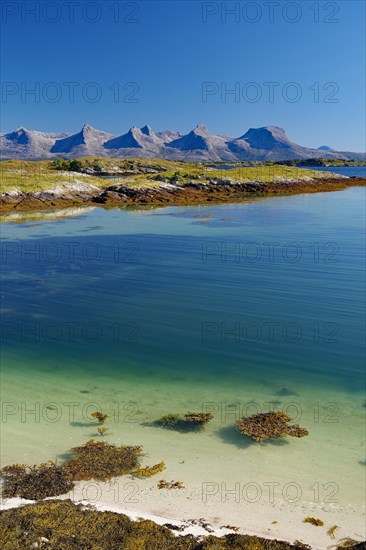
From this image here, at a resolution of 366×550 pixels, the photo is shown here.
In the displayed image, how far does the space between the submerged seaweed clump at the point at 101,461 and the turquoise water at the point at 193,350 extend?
0.55 metres

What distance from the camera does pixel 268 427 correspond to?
40.5 ft

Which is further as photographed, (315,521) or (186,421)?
(186,421)

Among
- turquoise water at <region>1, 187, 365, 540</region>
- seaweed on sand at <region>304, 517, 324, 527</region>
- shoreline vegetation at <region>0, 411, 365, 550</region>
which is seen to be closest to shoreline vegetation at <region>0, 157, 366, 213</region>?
turquoise water at <region>1, 187, 365, 540</region>

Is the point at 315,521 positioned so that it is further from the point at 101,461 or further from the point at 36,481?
the point at 36,481

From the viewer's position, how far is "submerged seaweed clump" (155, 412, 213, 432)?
41.6 ft

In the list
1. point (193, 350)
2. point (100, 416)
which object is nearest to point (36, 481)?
point (100, 416)

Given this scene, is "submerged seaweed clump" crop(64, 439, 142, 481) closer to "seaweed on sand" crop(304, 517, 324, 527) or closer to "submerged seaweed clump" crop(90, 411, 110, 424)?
"submerged seaweed clump" crop(90, 411, 110, 424)

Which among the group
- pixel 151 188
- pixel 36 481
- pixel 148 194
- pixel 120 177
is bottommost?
pixel 36 481

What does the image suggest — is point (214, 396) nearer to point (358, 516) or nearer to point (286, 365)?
point (286, 365)

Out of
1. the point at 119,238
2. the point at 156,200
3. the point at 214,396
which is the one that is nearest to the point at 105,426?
the point at 214,396

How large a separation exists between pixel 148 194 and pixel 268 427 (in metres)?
80.5

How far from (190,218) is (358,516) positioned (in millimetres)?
54586

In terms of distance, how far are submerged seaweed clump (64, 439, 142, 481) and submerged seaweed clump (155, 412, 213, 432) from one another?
1.49 meters

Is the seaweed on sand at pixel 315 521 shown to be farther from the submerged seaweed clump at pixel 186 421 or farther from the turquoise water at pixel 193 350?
the submerged seaweed clump at pixel 186 421
